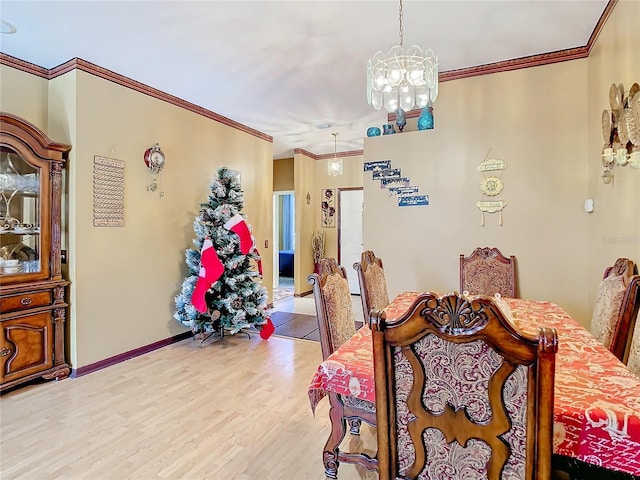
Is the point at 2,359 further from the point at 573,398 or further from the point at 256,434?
the point at 573,398

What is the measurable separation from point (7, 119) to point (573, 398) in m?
3.79

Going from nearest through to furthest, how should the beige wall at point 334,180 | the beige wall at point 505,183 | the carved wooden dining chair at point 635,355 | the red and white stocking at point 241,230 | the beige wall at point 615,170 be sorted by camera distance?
the carved wooden dining chair at point 635,355
the beige wall at point 615,170
the beige wall at point 505,183
the red and white stocking at point 241,230
the beige wall at point 334,180

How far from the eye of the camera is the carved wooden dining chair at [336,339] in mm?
1645

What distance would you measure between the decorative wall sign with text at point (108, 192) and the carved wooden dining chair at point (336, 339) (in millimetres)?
2403

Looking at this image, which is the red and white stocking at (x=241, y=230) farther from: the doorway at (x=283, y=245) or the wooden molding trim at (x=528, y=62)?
the doorway at (x=283, y=245)

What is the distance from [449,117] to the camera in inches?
140

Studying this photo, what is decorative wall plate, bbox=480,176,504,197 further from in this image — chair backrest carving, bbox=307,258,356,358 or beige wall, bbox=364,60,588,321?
chair backrest carving, bbox=307,258,356,358

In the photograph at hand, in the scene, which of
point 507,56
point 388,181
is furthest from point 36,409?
point 507,56

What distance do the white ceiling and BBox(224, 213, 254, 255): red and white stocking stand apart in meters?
1.37

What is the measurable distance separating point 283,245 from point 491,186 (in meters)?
7.21

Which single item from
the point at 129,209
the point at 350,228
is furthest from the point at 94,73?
the point at 350,228

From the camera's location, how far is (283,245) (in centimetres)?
1008

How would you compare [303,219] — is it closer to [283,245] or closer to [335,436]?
[283,245]

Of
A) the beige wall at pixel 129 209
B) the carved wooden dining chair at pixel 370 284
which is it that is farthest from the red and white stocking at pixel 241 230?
the carved wooden dining chair at pixel 370 284
